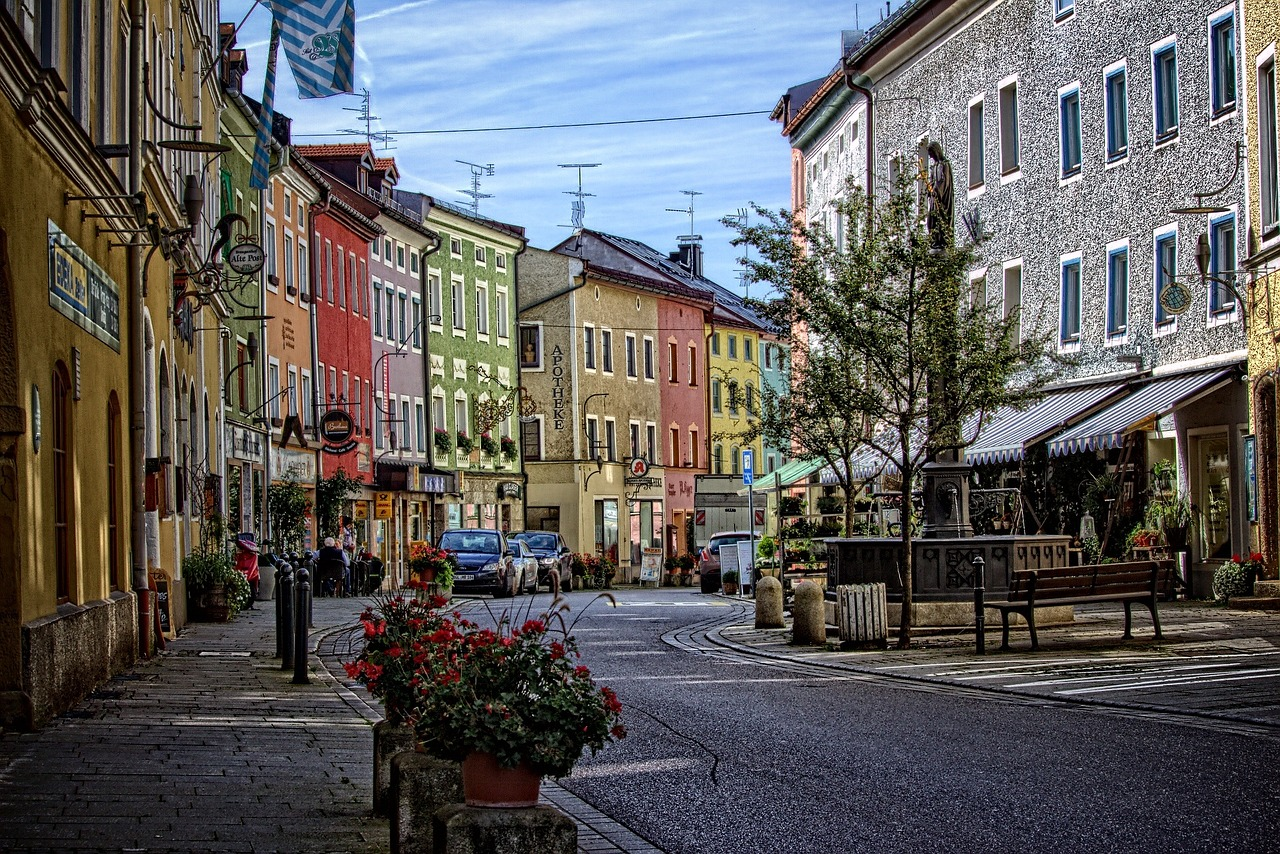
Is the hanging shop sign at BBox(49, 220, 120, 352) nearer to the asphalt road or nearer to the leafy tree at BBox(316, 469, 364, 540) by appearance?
the asphalt road

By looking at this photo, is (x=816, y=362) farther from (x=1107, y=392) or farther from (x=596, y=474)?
(x=596, y=474)

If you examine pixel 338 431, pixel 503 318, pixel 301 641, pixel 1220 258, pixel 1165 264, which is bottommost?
pixel 301 641

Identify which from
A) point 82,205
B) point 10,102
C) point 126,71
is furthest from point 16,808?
point 126,71

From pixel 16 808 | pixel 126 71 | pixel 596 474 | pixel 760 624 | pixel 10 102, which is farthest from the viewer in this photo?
pixel 596 474

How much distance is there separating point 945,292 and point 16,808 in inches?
598

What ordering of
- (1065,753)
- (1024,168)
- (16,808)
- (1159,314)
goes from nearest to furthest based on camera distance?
(16,808)
(1065,753)
(1159,314)
(1024,168)

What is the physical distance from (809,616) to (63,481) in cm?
1003

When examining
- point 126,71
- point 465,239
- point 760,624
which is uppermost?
point 465,239

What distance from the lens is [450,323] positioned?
65062 millimetres

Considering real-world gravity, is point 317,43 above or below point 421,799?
above

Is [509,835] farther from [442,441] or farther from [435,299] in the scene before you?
[435,299]

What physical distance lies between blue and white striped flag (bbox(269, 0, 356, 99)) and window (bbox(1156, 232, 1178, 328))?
1419cm

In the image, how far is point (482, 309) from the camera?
6881 centimetres

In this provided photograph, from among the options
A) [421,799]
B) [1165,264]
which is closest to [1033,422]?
[1165,264]
